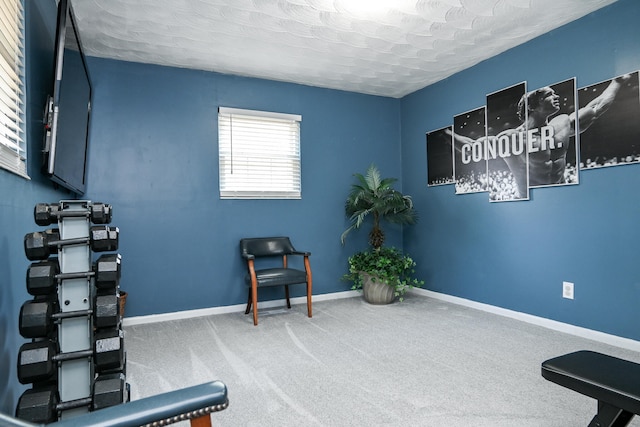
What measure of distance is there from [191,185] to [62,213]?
2.57 meters

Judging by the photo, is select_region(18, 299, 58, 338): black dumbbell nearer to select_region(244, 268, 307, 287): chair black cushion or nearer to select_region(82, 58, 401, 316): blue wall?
select_region(244, 268, 307, 287): chair black cushion

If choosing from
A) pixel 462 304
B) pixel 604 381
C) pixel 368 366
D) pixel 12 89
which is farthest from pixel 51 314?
pixel 462 304

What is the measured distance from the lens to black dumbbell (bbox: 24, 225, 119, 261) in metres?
1.26

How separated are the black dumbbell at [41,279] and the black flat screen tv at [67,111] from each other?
0.77 m

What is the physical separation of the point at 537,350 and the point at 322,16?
305 centimetres

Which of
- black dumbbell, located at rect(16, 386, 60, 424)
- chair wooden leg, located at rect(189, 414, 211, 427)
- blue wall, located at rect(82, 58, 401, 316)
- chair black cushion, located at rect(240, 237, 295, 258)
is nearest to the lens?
chair wooden leg, located at rect(189, 414, 211, 427)

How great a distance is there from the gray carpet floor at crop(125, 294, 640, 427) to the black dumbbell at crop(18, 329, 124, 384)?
2.47ft

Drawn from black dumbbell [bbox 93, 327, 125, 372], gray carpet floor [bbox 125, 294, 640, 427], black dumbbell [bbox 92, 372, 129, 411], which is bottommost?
gray carpet floor [bbox 125, 294, 640, 427]

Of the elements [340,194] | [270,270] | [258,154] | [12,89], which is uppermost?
[258,154]

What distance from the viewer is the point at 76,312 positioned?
130 centimetres

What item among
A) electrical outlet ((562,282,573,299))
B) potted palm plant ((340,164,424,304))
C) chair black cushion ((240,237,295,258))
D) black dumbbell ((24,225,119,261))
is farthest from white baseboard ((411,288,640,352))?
black dumbbell ((24,225,119,261))

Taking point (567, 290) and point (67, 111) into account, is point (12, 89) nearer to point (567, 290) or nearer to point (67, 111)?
point (67, 111)

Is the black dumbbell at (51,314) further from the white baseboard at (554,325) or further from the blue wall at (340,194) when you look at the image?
the white baseboard at (554,325)

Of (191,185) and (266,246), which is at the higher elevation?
(191,185)
